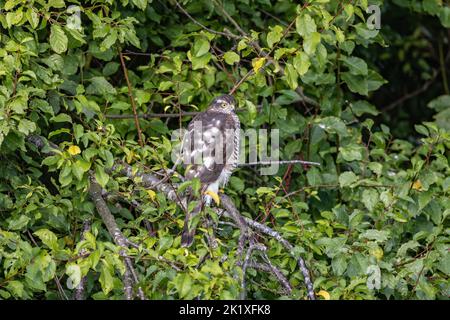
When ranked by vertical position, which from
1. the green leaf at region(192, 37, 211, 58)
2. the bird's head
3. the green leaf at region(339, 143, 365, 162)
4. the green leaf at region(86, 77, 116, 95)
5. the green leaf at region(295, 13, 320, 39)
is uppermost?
the green leaf at region(295, 13, 320, 39)

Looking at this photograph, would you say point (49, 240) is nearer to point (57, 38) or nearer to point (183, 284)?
point (183, 284)

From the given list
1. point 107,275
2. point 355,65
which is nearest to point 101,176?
point 107,275

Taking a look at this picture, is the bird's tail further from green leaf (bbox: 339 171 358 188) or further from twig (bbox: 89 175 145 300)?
green leaf (bbox: 339 171 358 188)

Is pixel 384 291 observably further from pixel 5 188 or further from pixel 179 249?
pixel 5 188

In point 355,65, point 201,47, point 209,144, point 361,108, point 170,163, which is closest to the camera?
point 201,47

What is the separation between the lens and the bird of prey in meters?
5.55

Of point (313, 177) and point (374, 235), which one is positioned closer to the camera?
point (374, 235)

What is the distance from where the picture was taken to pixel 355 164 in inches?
258

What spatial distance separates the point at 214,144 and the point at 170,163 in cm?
34

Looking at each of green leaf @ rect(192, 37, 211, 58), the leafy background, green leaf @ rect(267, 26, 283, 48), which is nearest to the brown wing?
the leafy background

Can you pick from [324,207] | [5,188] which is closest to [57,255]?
[5,188]

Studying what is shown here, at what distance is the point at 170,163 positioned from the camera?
5879mm

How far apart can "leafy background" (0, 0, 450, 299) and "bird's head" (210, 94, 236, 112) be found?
0.29 ft

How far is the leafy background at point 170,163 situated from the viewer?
4.48 metres
